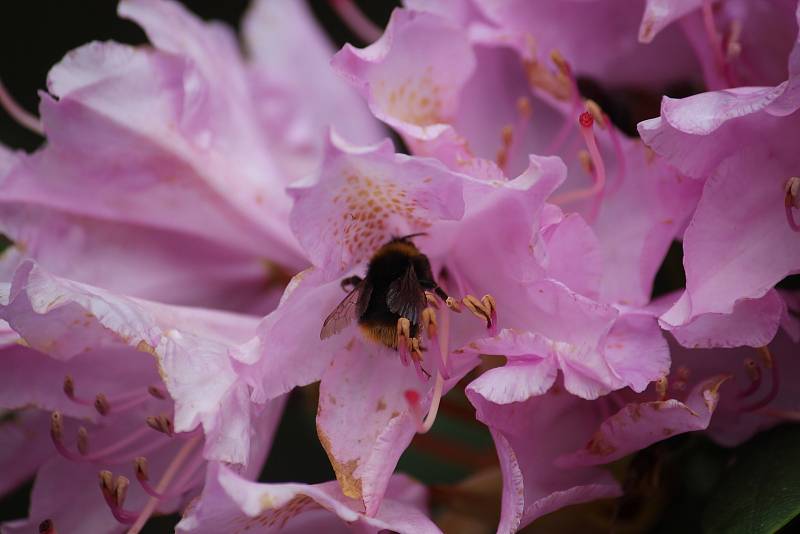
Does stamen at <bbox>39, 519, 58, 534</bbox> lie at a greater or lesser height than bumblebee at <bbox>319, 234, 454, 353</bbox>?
lesser

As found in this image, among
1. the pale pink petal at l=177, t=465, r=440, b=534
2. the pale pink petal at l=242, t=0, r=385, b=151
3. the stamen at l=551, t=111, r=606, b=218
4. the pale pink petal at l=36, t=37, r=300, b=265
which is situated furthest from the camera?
the pale pink petal at l=242, t=0, r=385, b=151

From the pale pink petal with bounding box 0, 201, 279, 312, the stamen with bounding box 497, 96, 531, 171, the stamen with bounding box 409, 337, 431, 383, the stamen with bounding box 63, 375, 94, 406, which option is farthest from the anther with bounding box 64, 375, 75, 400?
the stamen with bounding box 497, 96, 531, 171

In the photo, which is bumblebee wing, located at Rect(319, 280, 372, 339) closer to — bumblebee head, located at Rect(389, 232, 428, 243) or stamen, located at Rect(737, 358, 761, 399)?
bumblebee head, located at Rect(389, 232, 428, 243)

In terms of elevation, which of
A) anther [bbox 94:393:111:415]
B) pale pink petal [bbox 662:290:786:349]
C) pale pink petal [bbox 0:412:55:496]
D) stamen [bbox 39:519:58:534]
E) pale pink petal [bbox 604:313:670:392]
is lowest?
pale pink petal [bbox 0:412:55:496]

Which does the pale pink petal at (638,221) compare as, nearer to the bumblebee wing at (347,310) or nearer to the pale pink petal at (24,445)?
the bumblebee wing at (347,310)

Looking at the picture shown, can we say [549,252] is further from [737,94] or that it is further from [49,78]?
[49,78]

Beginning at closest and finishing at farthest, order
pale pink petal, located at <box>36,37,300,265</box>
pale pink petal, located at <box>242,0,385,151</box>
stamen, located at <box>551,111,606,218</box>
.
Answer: stamen, located at <box>551,111,606,218</box>, pale pink petal, located at <box>36,37,300,265</box>, pale pink petal, located at <box>242,0,385,151</box>
